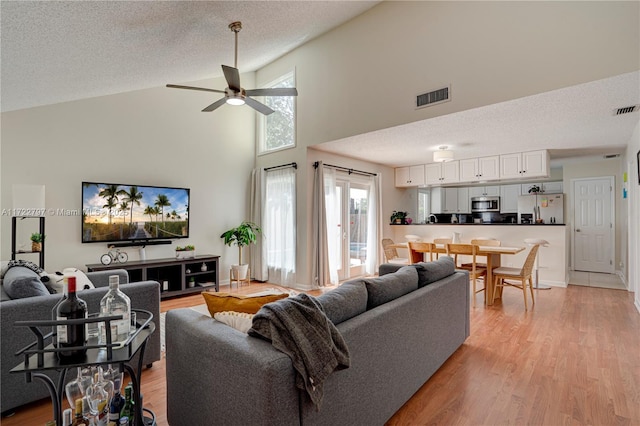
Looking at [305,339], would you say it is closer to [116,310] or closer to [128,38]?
[116,310]

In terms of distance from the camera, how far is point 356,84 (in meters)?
4.68

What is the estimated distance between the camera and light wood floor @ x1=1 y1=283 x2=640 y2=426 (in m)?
2.01

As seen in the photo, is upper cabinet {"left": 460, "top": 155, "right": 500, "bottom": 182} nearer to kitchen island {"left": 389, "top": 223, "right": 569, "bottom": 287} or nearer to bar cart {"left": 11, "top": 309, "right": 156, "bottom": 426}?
kitchen island {"left": 389, "top": 223, "right": 569, "bottom": 287}

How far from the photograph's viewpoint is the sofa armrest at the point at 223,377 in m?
1.22

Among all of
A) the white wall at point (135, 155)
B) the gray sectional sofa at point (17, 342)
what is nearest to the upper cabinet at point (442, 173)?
the white wall at point (135, 155)

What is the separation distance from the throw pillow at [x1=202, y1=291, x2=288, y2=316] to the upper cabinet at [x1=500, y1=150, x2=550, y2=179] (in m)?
5.50

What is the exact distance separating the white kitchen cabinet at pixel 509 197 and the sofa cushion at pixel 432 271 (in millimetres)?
6626

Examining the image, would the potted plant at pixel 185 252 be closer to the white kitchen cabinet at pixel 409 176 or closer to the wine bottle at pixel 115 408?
the wine bottle at pixel 115 408

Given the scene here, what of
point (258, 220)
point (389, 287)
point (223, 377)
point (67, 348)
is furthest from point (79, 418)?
point (258, 220)

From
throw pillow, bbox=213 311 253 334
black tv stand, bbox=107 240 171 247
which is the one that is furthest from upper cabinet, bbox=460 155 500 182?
throw pillow, bbox=213 311 253 334

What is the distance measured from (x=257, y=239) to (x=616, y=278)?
6837 mm

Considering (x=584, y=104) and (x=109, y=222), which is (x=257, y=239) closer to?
(x=109, y=222)

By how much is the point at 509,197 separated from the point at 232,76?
7.82 metres

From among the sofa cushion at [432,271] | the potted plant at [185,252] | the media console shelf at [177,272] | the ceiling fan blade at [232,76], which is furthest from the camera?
the potted plant at [185,252]
